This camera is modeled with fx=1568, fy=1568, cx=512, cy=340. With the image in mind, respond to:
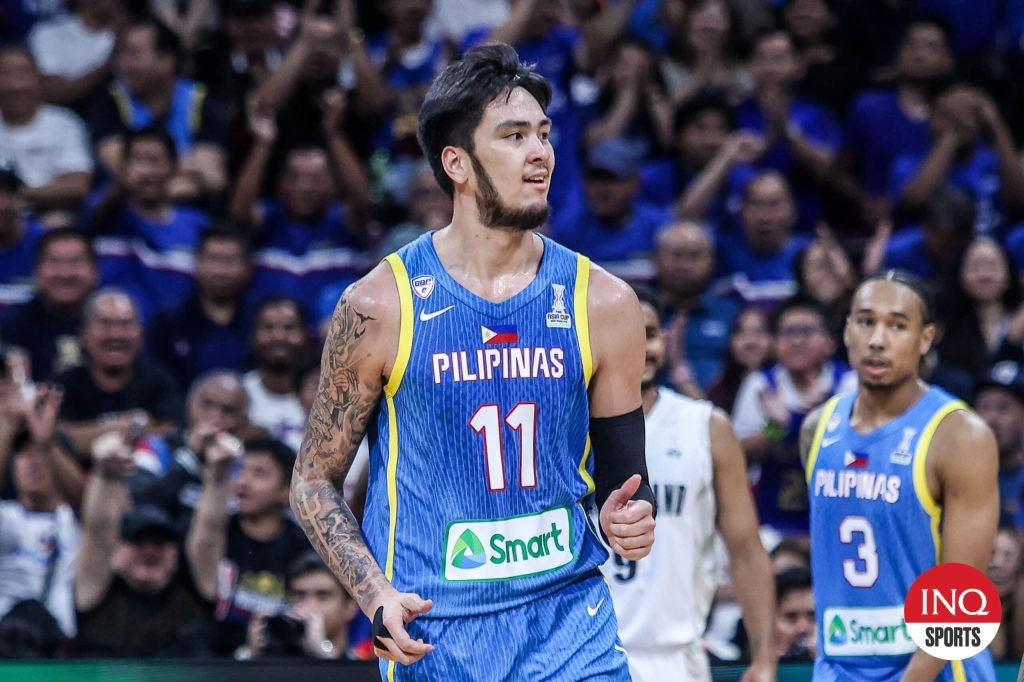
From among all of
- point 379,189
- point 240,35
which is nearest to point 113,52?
point 240,35

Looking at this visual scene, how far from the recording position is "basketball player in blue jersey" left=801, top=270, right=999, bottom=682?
17.5ft

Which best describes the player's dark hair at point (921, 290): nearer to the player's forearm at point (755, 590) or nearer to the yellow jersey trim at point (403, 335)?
the player's forearm at point (755, 590)

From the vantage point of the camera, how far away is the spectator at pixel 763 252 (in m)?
9.45

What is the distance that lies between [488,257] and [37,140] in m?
6.84

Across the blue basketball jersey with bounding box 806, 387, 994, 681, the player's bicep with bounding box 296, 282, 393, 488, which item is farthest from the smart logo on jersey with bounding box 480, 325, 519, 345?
the blue basketball jersey with bounding box 806, 387, 994, 681

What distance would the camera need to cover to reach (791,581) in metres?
7.12

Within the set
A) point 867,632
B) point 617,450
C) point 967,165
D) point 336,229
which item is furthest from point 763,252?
point 617,450

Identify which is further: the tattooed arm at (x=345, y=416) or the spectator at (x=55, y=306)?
the spectator at (x=55, y=306)

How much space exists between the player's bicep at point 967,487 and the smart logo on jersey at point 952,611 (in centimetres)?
7

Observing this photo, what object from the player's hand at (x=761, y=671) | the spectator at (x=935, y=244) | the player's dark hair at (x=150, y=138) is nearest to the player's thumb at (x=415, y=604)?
the player's hand at (x=761, y=671)

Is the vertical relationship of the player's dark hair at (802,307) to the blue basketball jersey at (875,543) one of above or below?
above

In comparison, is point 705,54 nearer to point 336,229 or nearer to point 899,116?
point 899,116

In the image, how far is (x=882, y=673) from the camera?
5.35 metres

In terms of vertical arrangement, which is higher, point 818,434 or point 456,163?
point 456,163
